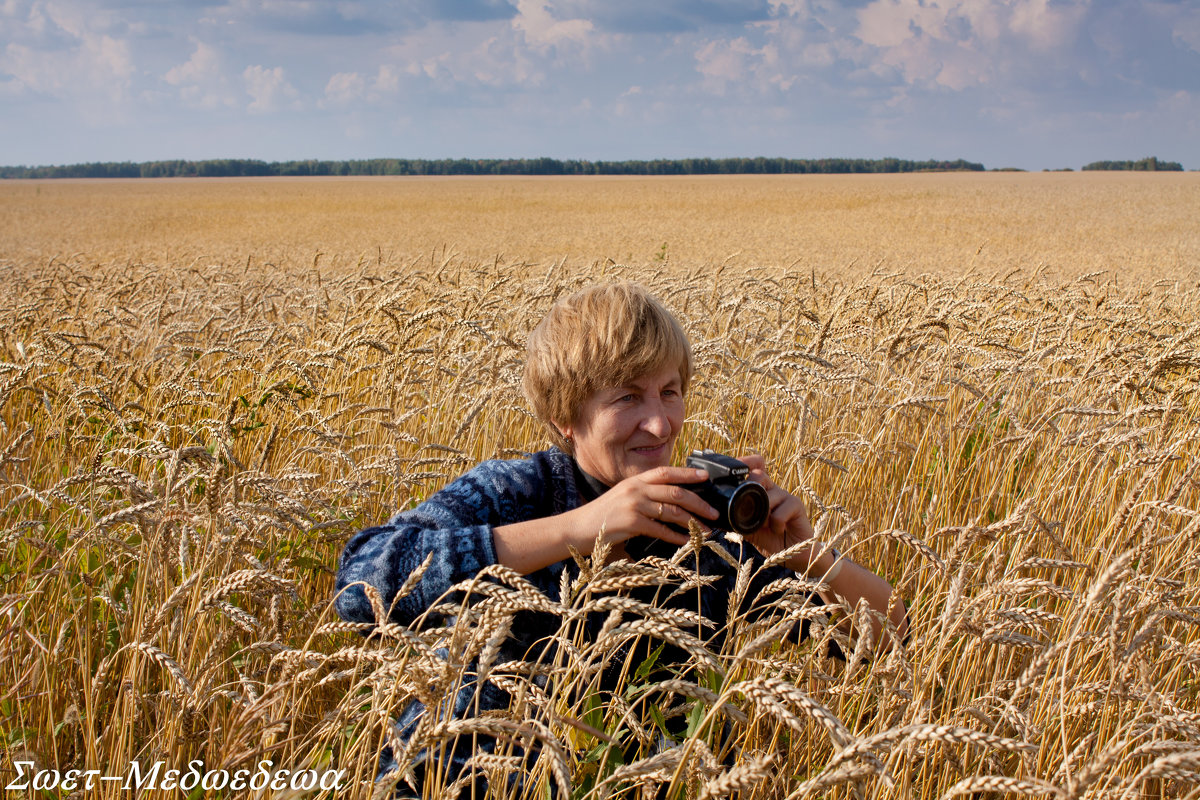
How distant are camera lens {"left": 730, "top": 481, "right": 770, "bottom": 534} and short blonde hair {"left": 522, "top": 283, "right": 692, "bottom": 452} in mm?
435

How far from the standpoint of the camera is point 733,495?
4.87ft

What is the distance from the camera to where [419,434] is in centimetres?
360

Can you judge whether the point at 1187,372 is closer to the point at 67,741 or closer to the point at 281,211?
the point at 67,741

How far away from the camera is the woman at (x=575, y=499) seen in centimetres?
157

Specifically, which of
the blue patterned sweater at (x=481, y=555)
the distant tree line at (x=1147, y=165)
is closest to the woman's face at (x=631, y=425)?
the blue patterned sweater at (x=481, y=555)

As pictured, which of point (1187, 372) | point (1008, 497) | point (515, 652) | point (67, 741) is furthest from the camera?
point (1187, 372)

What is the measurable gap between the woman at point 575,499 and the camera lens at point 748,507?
3.0 inches

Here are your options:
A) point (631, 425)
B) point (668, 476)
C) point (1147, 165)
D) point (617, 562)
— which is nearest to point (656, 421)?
point (631, 425)

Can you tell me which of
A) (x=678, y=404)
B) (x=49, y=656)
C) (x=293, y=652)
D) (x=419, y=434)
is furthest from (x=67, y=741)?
(x=419, y=434)

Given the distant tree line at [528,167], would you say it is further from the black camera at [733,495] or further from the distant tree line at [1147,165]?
the black camera at [733,495]

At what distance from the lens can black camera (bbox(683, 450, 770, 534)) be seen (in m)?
1.50

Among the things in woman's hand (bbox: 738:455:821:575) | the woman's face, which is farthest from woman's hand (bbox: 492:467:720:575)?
the woman's face

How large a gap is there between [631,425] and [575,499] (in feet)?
0.76

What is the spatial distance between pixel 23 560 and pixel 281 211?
Answer: 39.1m
